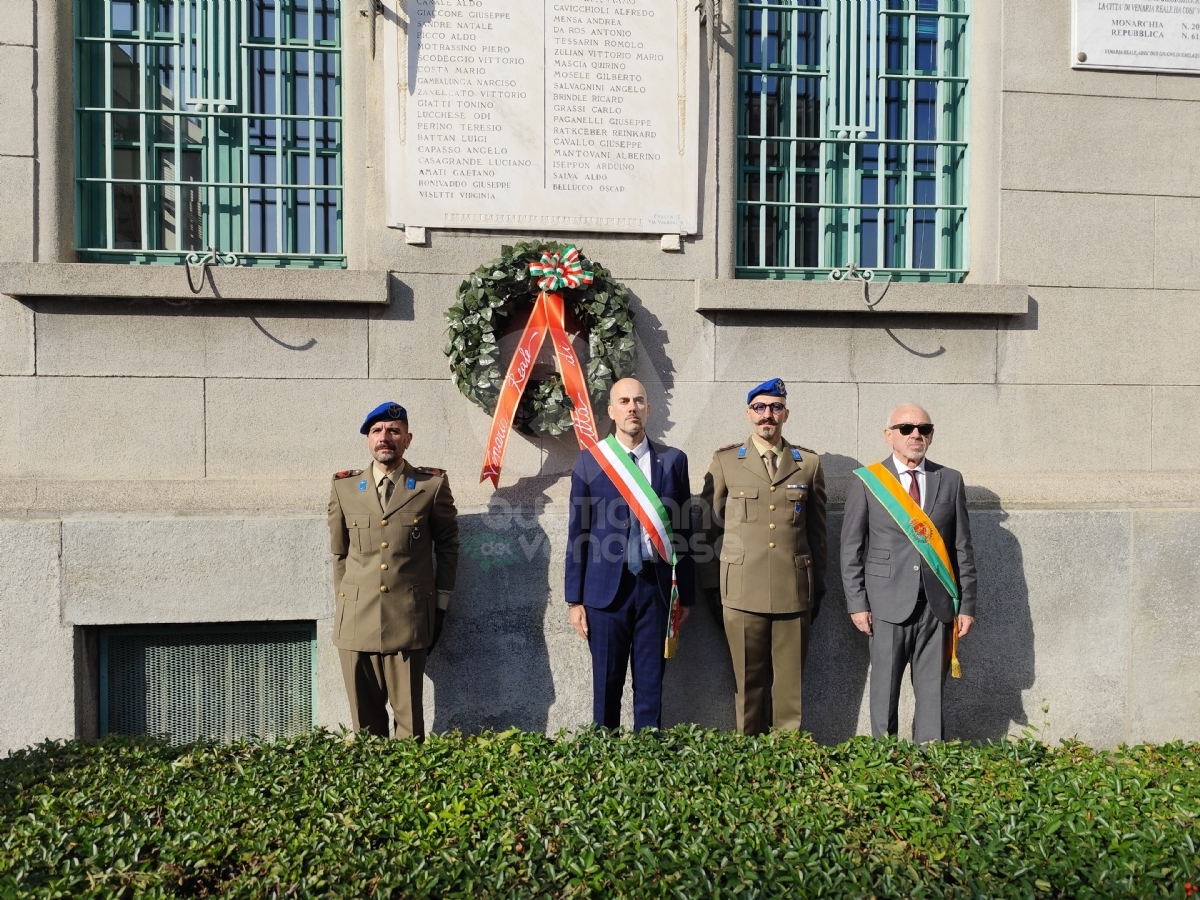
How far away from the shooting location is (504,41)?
18.5 feet

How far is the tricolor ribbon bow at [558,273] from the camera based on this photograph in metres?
5.42

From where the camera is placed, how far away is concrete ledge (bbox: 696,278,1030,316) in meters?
5.69

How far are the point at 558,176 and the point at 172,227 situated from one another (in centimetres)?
241

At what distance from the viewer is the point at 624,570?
495 cm

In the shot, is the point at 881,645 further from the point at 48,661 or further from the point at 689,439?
the point at 48,661

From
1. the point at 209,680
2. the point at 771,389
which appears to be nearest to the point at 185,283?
the point at 209,680

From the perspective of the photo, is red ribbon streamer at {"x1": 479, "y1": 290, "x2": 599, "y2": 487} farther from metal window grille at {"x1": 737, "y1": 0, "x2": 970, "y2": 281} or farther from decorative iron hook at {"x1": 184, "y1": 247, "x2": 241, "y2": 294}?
decorative iron hook at {"x1": 184, "y1": 247, "x2": 241, "y2": 294}

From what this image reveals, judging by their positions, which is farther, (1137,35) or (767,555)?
(1137,35)

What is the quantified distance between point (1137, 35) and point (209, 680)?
6.97 metres

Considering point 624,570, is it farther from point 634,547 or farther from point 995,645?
point 995,645

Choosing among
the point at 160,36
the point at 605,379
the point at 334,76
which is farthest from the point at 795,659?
the point at 160,36

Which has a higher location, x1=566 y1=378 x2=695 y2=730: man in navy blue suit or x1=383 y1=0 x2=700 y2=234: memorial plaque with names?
x1=383 y1=0 x2=700 y2=234: memorial plaque with names

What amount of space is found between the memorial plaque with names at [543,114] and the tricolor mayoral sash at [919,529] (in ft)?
6.39

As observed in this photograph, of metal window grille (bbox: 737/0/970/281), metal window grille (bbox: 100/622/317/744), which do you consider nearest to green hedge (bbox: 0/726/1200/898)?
metal window grille (bbox: 100/622/317/744)
